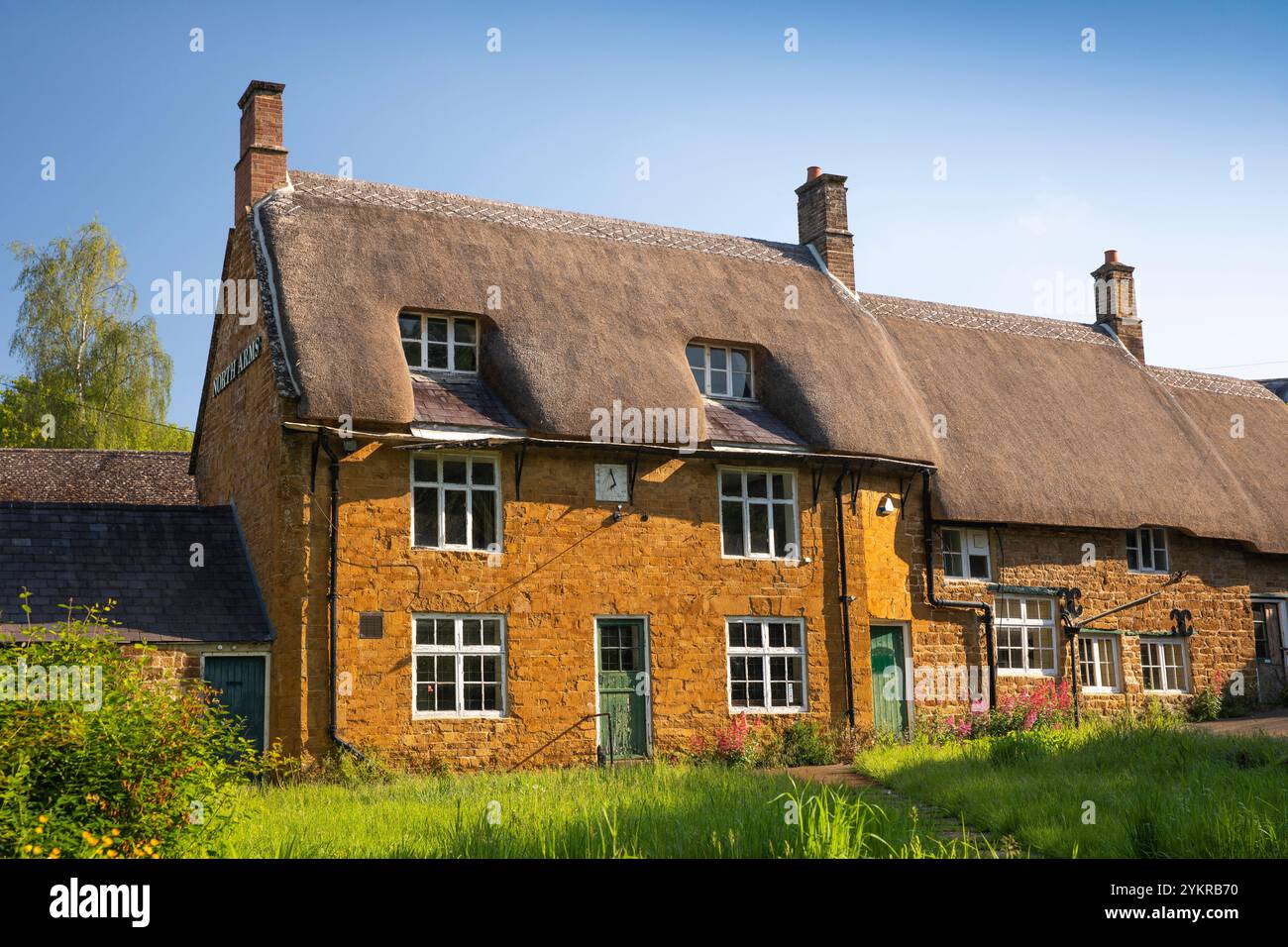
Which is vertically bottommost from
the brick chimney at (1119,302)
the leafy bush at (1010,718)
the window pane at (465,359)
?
the leafy bush at (1010,718)

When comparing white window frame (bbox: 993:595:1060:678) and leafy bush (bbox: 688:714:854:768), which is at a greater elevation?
white window frame (bbox: 993:595:1060:678)

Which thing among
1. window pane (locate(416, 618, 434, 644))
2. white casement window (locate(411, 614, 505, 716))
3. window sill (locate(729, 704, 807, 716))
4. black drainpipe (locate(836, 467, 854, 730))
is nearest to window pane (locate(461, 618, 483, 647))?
white casement window (locate(411, 614, 505, 716))

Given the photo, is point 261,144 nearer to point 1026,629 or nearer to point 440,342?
point 440,342

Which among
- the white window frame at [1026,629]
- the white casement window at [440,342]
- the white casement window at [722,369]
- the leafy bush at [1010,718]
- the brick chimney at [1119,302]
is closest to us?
the white casement window at [440,342]

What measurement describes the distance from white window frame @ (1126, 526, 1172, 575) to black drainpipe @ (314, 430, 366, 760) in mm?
14565

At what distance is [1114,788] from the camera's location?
37.5 ft

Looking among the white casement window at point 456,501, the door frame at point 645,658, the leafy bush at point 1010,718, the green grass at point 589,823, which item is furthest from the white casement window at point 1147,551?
the green grass at point 589,823

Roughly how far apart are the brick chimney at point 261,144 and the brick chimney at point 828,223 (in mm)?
9779

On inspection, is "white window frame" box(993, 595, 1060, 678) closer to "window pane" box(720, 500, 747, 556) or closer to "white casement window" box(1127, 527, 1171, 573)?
"white casement window" box(1127, 527, 1171, 573)

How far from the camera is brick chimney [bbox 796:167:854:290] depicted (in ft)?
76.5

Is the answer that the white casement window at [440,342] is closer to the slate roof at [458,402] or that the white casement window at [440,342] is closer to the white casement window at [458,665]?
the slate roof at [458,402]

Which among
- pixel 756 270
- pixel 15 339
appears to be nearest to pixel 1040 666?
pixel 756 270

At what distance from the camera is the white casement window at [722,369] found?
19719 mm

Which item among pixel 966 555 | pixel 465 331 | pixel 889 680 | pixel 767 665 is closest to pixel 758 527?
pixel 767 665
